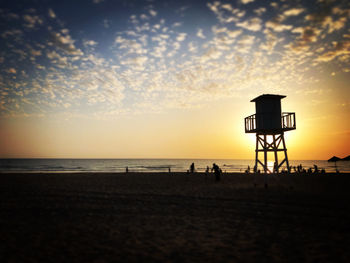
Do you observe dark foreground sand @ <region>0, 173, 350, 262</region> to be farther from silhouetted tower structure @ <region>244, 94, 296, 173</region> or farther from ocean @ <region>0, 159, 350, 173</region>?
ocean @ <region>0, 159, 350, 173</region>

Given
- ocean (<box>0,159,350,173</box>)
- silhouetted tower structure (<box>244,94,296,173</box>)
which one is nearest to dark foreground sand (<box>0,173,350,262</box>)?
silhouetted tower structure (<box>244,94,296,173</box>)

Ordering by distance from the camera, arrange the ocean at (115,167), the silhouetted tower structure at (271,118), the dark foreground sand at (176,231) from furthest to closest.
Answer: the ocean at (115,167)
the silhouetted tower structure at (271,118)
the dark foreground sand at (176,231)

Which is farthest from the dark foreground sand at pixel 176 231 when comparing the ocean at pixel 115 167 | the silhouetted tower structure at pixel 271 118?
the ocean at pixel 115 167

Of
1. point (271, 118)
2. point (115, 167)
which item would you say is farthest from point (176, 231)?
point (115, 167)

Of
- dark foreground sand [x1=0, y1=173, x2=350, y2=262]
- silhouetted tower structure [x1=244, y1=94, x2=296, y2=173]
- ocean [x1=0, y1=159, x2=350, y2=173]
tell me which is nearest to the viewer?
dark foreground sand [x1=0, y1=173, x2=350, y2=262]

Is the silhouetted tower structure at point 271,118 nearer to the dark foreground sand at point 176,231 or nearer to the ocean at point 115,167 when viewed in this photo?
the dark foreground sand at point 176,231

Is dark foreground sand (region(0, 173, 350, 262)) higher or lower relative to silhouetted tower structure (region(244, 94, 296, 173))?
lower

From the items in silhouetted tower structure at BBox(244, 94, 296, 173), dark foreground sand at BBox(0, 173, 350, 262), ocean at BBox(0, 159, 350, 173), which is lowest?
ocean at BBox(0, 159, 350, 173)

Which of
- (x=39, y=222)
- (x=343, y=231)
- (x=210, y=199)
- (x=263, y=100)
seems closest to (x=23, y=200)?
(x=39, y=222)

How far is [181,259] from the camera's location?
18.3 feet

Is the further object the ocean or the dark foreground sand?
the ocean

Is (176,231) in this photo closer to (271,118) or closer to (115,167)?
(271,118)

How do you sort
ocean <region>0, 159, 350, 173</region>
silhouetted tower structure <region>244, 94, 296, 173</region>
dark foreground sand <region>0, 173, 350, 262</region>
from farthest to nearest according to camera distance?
ocean <region>0, 159, 350, 173</region> < silhouetted tower structure <region>244, 94, 296, 173</region> < dark foreground sand <region>0, 173, 350, 262</region>

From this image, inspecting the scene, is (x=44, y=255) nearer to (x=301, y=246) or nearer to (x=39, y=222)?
(x=39, y=222)
